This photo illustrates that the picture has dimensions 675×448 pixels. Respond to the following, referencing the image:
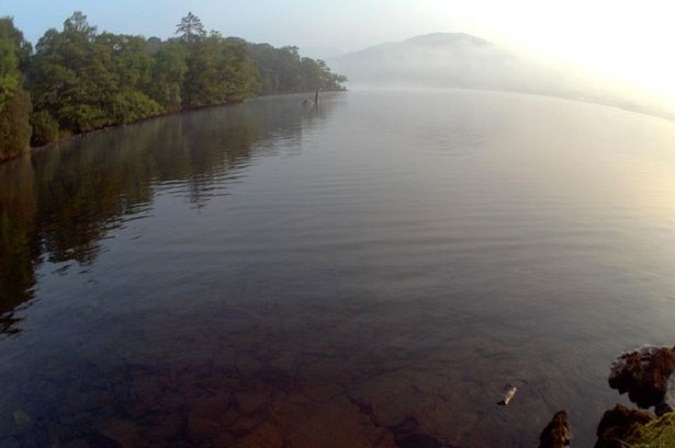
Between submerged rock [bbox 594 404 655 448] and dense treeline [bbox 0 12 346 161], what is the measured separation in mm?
50700

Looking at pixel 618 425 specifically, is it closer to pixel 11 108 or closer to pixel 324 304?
pixel 324 304

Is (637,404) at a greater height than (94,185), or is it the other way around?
(94,185)

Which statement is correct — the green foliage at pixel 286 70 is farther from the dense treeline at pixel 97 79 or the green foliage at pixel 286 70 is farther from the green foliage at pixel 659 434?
the green foliage at pixel 659 434

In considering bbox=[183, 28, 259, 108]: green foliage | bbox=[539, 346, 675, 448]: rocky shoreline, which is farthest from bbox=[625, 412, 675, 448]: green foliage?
bbox=[183, 28, 259, 108]: green foliage

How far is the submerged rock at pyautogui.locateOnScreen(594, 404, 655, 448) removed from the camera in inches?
361

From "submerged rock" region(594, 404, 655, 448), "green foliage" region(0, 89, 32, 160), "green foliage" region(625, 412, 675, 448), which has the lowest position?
"submerged rock" region(594, 404, 655, 448)

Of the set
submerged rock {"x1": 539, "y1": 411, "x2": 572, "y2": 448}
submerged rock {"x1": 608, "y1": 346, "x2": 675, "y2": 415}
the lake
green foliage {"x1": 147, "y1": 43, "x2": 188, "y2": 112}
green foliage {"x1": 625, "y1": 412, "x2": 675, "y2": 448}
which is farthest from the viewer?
green foliage {"x1": 147, "y1": 43, "x2": 188, "y2": 112}

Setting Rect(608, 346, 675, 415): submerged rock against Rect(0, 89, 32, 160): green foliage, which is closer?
Rect(608, 346, 675, 415): submerged rock

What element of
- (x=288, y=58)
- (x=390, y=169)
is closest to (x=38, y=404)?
(x=390, y=169)

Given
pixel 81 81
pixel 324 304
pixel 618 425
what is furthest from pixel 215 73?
pixel 618 425

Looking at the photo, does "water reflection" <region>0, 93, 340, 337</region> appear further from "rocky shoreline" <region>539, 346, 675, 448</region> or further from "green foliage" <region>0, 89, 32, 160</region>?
"rocky shoreline" <region>539, 346, 675, 448</region>

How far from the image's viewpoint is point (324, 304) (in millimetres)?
16391

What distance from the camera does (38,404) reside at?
39.5 feet

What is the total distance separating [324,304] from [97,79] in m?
61.3
